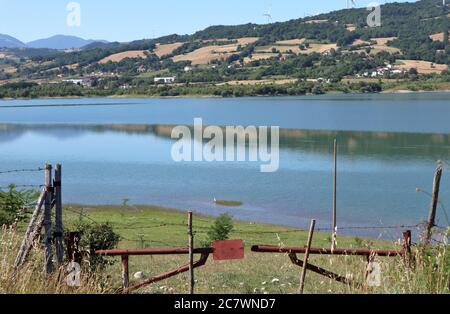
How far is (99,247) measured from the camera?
10.5m

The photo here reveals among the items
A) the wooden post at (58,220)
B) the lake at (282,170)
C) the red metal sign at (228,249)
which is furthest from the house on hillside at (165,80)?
Result: the red metal sign at (228,249)

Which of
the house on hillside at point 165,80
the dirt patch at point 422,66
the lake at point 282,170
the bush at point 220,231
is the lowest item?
the lake at point 282,170

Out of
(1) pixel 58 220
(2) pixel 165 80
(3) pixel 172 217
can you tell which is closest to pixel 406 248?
(1) pixel 58 220

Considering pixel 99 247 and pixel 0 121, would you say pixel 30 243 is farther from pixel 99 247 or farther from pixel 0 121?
pixel 0 121

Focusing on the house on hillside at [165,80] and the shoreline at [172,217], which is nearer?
the shoreline at [172,217]

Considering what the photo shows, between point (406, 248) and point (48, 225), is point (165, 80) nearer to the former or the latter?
point (406, 248)

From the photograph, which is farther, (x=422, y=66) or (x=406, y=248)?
(x=422, y=66)

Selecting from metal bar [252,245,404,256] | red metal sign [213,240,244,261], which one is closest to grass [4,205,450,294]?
metal bar [252,245,404,256]

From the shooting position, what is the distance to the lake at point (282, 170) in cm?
2923

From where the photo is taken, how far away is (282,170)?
40.4 meters

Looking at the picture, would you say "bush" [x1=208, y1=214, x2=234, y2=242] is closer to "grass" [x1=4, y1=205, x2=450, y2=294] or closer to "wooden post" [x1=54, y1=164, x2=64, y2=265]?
"grass" [x1=4, y1=205, x2=450, y2=294]

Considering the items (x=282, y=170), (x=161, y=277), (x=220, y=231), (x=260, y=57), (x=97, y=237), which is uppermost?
(x=260, y=57)

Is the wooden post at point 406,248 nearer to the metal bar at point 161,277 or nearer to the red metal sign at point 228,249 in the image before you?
the red metal sign at point 228,249

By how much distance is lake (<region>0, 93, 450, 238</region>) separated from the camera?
2923cm
